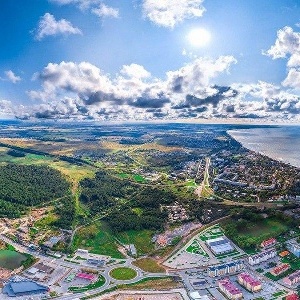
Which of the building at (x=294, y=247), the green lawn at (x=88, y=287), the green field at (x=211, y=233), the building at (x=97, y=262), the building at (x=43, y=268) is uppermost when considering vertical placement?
the building at (x=43, y=268)

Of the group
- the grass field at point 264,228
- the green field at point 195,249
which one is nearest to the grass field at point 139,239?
the green field at point 195,249

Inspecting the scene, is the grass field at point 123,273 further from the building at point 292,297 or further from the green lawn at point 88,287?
the building at point 292,297

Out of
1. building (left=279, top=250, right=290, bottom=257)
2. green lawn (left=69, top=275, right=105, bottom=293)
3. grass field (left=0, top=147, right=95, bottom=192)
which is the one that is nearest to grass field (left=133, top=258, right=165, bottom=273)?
green lawn (left=69, top=275, right=105, bottom=293)

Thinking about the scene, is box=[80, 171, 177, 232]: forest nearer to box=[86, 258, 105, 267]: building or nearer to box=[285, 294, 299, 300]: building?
box=[86, 258, 105, 267]: building

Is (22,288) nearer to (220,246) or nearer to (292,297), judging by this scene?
(220,246)

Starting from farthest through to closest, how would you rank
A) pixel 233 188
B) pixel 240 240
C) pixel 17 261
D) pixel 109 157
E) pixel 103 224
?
pixel 109 157 < pixel 233 188 < pixel 103 224 < pixel 240 240 < pixel 17 261

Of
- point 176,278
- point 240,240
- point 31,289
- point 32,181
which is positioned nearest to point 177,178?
point 32,181

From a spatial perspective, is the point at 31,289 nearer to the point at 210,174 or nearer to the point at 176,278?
the point at 176,278
